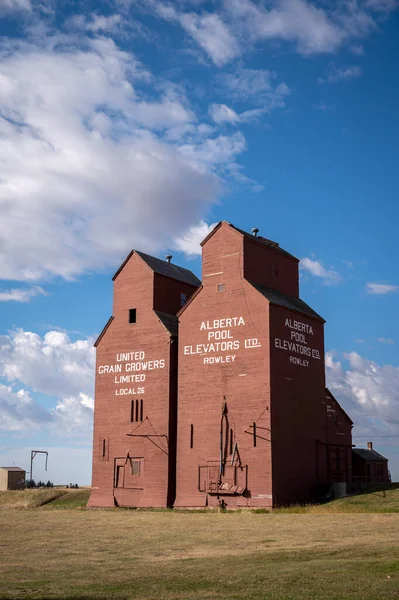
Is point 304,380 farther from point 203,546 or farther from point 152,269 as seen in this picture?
point 203,546

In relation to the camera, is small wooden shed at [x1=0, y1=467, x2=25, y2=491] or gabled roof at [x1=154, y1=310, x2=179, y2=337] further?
small wooden shed at [x1=0, y1=467, x2=25, y2=491]

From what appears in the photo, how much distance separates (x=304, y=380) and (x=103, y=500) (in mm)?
16553

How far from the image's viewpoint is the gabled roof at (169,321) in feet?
165

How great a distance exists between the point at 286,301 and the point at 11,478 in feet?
122

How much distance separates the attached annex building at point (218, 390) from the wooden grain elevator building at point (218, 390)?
7 cm

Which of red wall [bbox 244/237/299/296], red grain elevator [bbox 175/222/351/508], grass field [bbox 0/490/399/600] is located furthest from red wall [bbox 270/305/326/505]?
grass field [bbox 0/490/399/600]

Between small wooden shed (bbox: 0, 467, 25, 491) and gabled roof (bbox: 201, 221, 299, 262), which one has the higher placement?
gabled roof (bbox: 201, 221, 299, 262)

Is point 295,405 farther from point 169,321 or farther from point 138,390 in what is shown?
point 138,390

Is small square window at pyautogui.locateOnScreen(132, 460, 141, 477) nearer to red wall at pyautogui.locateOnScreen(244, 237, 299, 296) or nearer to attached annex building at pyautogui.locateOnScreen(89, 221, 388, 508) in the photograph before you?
attached annex building at pyautogui.locateOnScreen(89, 221, 388, 508)

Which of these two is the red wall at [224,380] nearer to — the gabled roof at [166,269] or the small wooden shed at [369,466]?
the gabled roof at [166,269]

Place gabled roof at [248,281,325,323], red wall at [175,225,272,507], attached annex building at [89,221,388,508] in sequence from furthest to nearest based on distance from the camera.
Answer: gabled roof at [248,281,325,323] → attached annex building at [89,221,388,508] → red wall at [175,225,272,507]

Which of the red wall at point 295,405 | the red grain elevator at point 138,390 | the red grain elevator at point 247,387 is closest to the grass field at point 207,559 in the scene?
the red wall at point 295,405

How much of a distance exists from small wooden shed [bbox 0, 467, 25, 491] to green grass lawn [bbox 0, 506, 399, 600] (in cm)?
3687

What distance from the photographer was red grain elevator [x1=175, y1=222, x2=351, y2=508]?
4353 centimetres
